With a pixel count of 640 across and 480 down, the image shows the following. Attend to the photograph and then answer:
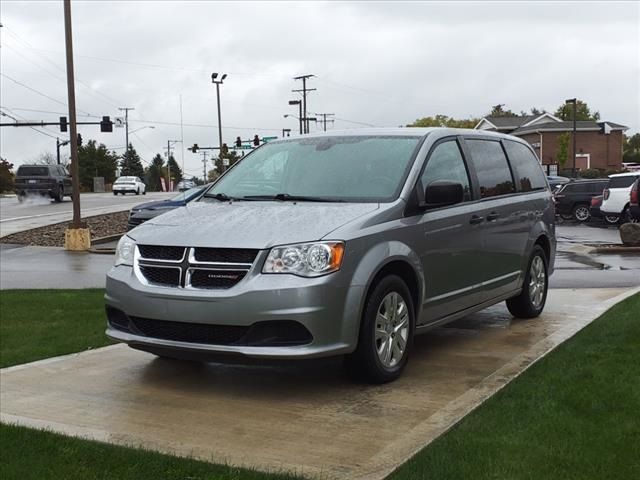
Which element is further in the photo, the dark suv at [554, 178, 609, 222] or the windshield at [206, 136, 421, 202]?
the dark suv at [554, 178, 609, 222]

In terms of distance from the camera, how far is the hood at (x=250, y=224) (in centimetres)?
494

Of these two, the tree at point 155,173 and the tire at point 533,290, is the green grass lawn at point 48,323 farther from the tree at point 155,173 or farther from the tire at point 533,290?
the tree at point 155,173

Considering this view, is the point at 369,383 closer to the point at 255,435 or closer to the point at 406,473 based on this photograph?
the point at 255,435

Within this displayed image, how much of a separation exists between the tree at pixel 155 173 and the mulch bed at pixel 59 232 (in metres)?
109

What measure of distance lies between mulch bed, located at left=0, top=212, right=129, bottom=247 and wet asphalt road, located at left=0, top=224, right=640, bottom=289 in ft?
3.85

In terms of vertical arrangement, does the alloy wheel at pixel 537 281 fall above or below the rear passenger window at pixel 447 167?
below

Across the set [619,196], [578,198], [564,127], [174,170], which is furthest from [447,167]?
[174,170]

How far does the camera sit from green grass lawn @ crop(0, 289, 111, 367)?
6.73 meters

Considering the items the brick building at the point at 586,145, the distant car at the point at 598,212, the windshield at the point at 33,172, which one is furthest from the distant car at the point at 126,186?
the distant car at the point at 598,212

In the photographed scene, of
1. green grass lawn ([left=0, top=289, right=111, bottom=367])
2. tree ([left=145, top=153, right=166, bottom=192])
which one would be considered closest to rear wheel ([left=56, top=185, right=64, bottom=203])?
green grass lawn ([left=0, top=289, right=111, bottom=367])

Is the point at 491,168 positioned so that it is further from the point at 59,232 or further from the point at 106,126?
the point at 106,126

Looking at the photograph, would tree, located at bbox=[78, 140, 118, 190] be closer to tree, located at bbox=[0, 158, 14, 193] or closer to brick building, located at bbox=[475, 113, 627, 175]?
tree, located at bbox=[0, 158, 14, 193]

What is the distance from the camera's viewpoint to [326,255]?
488 centimetres

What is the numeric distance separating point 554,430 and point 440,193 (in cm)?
211
